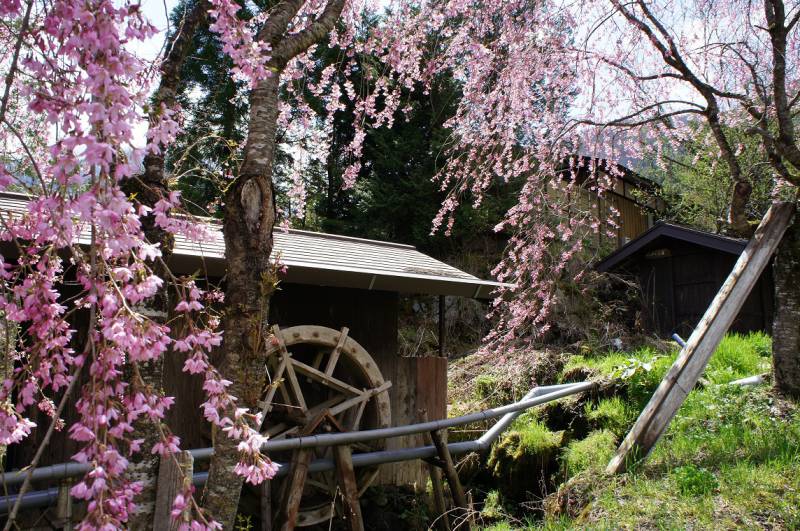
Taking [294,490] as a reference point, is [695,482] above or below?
above

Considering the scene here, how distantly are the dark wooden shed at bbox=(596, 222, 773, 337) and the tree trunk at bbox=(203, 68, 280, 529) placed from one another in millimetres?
9945

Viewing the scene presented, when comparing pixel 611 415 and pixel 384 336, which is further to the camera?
pixel 384 336

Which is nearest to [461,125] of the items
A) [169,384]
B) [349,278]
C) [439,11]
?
[439,11]

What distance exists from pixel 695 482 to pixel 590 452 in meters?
1.73

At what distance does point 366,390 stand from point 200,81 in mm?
10638

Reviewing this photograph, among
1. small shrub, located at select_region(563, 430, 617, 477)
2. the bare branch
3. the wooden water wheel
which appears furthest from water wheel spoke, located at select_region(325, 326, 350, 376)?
the bare branch

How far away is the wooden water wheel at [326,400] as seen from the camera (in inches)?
240

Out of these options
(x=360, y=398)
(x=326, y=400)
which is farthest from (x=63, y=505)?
(x=326, y=400)

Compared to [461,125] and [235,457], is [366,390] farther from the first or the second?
[235,457]

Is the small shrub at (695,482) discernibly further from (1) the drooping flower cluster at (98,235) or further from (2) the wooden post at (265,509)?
(1) the drooping flower cluster at (98,235)

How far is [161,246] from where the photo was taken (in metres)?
3.06

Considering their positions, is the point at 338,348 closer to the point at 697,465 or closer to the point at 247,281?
the point at 697,465

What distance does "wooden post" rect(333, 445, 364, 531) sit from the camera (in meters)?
5.14

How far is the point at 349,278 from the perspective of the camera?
583 centimetres
